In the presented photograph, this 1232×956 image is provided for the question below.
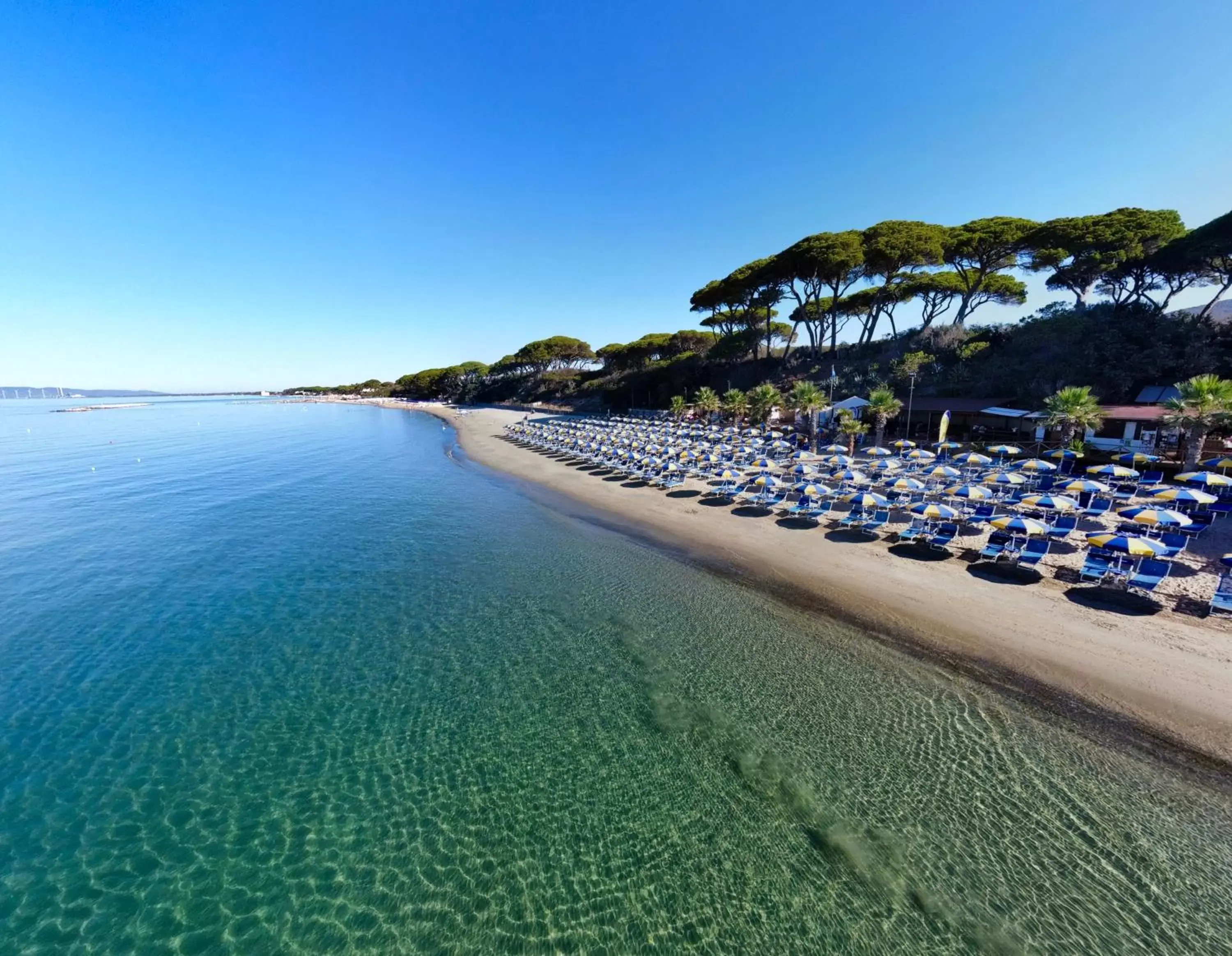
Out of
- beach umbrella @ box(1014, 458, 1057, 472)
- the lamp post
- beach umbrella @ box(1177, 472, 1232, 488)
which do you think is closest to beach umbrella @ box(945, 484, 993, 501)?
beach umbrella @ box(1014, 458, 1057, 472)

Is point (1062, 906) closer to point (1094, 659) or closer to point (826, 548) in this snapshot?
point (1094, 659)

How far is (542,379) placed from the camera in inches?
3612

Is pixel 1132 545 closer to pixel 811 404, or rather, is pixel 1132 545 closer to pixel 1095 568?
pixel 1095 568

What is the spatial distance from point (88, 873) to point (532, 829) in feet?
18.5

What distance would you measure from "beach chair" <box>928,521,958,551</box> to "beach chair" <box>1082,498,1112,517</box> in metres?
4.27

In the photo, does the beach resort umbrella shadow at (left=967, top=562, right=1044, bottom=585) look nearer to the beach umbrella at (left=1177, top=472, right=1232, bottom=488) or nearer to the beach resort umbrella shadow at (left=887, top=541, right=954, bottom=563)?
the beach resort umbrella shadow at (left=887, top=541, right=954, bottom=563)

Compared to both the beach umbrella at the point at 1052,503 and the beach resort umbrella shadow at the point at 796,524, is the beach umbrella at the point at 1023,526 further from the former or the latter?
the beach resort umbrella shadow at the point at 796,524

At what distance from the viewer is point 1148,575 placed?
11.1m

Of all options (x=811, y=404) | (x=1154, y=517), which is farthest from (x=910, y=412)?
(x=1154, y=517)

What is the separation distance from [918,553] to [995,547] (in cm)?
186

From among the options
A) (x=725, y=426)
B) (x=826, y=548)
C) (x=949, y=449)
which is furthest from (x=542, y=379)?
(x=826, y=548)

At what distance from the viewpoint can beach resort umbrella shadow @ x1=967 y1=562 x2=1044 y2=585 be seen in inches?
480

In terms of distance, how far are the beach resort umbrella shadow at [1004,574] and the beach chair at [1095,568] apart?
0.82 m

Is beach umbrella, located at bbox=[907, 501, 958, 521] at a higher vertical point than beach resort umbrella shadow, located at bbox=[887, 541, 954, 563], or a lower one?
higher
